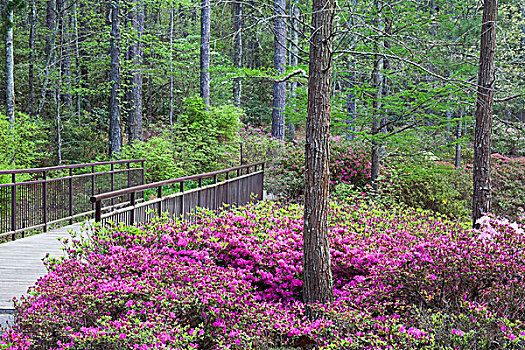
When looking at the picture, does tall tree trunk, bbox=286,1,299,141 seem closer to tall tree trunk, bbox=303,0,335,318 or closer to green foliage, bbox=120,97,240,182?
tall tree trunk, bbox=303,0,335,318

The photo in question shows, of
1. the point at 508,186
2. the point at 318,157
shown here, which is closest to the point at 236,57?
the point at 508,186

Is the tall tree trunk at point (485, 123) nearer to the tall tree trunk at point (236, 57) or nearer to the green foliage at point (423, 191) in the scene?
the green foliage at point (423, 191)

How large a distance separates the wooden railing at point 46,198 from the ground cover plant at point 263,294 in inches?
113

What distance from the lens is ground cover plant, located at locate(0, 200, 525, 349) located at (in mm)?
3164

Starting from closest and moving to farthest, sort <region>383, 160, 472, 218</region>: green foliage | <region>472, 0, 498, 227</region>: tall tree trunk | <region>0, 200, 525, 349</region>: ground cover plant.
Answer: <region>0, 200, 525, 349</region>: ground cover plant < <region>472, 0, 498, 227</region>: tall tree trunk < <region>383, 160, 472, 218</region>: green foliage

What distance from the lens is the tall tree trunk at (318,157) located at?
3900mm

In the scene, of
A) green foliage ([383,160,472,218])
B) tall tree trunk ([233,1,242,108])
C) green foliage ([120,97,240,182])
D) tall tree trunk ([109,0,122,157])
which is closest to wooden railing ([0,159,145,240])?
green foliage ([120,97,240,182])

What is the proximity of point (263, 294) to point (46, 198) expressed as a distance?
15.0 ft

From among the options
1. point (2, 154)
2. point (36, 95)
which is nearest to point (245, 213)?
point (2, 154)

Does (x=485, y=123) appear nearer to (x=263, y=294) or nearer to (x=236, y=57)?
(x=263, y=294)

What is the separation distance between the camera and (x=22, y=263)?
5.61m

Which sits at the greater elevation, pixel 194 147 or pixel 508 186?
pixel 194 147

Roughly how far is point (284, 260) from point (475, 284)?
5.97 feet

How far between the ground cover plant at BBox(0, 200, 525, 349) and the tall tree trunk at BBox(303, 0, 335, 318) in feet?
0.91
